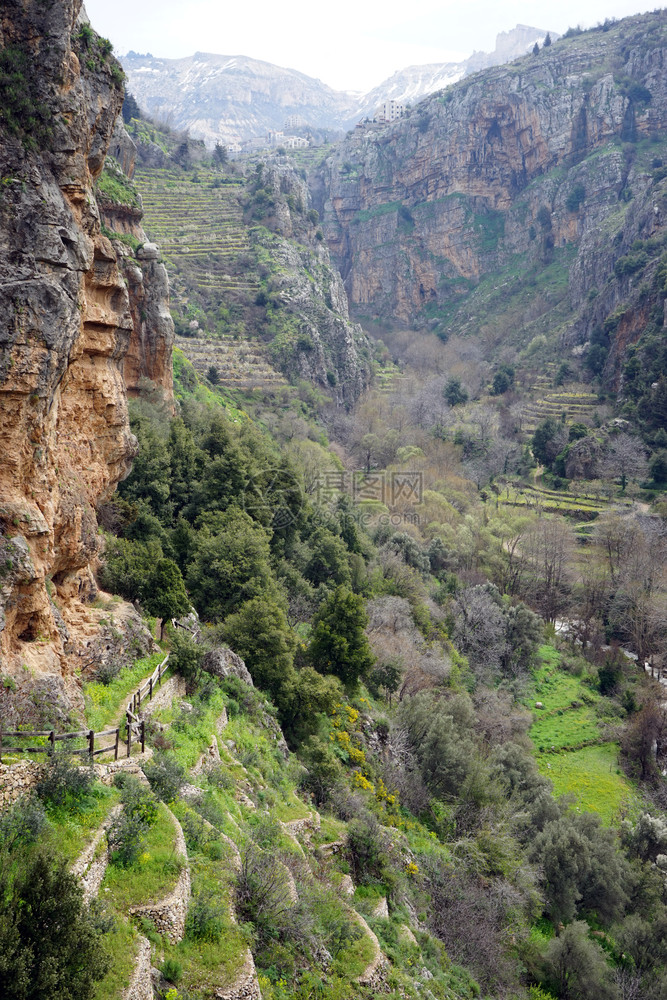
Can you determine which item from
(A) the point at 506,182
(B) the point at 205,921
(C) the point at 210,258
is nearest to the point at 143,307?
(B) the point at 205,921

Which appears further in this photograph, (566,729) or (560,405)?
(560,405)

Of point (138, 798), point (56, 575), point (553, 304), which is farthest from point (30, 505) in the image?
point (553, 304)

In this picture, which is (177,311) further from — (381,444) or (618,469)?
(618,469)

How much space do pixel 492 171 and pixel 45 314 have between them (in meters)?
115

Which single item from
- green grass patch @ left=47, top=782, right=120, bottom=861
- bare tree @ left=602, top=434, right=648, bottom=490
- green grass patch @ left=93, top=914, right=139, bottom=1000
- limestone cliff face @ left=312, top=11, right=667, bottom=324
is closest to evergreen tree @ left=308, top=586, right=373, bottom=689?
green grass patch @ left=47, top=782, right=120, bottom=861

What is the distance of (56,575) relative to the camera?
48.4 feet

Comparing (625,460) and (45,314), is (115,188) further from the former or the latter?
(625,460)

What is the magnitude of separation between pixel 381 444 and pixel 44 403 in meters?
45.8

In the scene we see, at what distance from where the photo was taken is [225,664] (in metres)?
17.5

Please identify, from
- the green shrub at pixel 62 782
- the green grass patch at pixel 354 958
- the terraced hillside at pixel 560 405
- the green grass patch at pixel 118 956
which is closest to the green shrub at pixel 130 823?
the green shrub at pixel 62 782

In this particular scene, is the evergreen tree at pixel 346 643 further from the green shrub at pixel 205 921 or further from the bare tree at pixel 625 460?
the bare tree at pixel 625 460

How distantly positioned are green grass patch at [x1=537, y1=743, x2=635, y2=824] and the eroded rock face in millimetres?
21006

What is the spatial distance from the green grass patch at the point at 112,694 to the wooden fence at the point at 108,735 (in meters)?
0.26

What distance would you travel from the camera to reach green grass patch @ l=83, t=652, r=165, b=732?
12.5 meters
